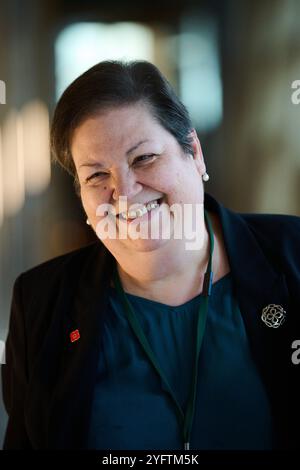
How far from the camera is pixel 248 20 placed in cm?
116

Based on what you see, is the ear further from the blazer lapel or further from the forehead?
the blazer lapel

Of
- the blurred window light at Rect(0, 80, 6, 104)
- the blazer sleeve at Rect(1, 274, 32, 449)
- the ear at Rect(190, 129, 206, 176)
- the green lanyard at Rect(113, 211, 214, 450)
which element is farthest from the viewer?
the blurred window light at Rect(0, 80, 6, 104)

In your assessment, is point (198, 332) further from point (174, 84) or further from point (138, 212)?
point (174, 84)

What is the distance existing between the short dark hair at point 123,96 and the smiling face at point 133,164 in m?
0.02

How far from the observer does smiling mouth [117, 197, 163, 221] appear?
104 cm

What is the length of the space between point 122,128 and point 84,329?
0.44 meters

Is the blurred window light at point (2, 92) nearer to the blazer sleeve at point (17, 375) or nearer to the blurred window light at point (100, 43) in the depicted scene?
the blurred window light at point (100, 43)

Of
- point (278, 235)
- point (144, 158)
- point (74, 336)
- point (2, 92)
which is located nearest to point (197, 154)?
point (144, 158)

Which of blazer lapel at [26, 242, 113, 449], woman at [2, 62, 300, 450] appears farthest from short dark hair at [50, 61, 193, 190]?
blazer lapel at [26, 242, 113, 449]

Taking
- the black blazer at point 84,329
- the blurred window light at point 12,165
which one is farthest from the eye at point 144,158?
the blurred window light at point 12,165

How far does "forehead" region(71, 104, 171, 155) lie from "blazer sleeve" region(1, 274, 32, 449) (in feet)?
1.57

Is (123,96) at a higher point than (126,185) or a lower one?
higher

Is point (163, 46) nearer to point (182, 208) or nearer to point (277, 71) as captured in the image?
point (277, 71)

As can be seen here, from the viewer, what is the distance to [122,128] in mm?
1005
